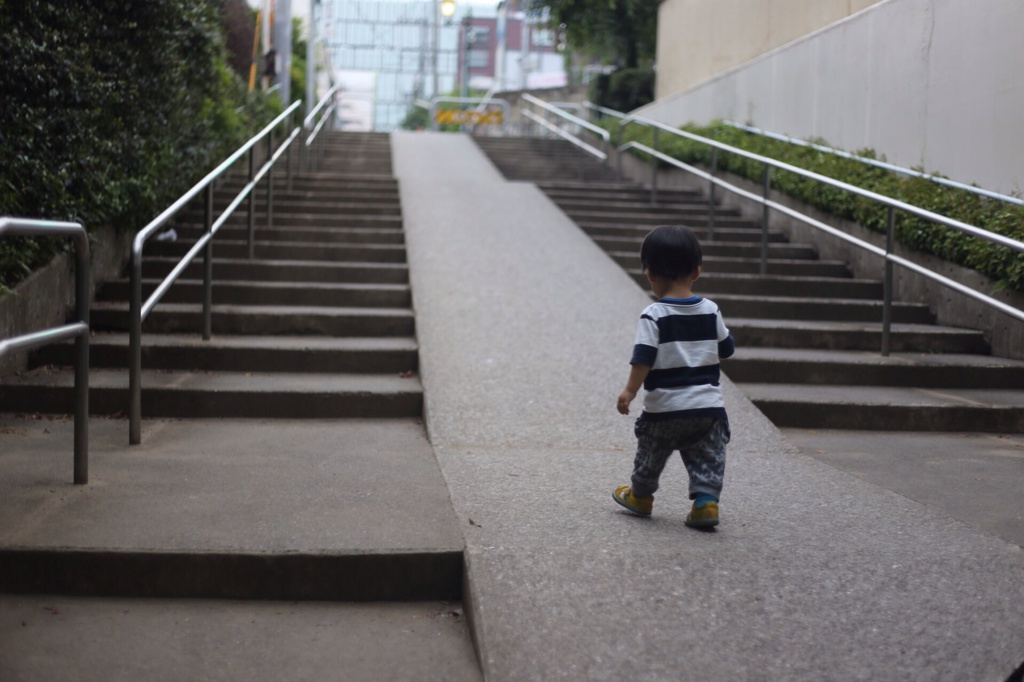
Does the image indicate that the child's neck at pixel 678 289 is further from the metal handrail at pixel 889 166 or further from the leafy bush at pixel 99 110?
the metal handrail at pixel 889 166

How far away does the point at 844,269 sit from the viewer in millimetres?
8461

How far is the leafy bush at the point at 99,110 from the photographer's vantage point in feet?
18.2

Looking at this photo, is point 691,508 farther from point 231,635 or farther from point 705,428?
point 231,635

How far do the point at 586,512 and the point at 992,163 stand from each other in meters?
5.10

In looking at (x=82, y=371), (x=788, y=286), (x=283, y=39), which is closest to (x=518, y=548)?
(x=82, y=371)

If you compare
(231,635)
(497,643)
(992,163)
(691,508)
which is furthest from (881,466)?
(992,163)

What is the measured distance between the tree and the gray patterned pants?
18.1 meters

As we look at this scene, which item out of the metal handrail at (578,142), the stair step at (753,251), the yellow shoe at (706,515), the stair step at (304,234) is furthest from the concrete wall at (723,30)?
the yellow shoe at (706,515)

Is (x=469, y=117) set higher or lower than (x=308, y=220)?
higher

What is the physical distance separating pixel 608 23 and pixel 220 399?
17.5 m

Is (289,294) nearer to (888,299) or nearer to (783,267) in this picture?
(888,299)

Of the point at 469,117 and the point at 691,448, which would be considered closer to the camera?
the point at 691,448

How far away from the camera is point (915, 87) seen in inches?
335

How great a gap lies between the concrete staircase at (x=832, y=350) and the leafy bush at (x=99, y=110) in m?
3.44
